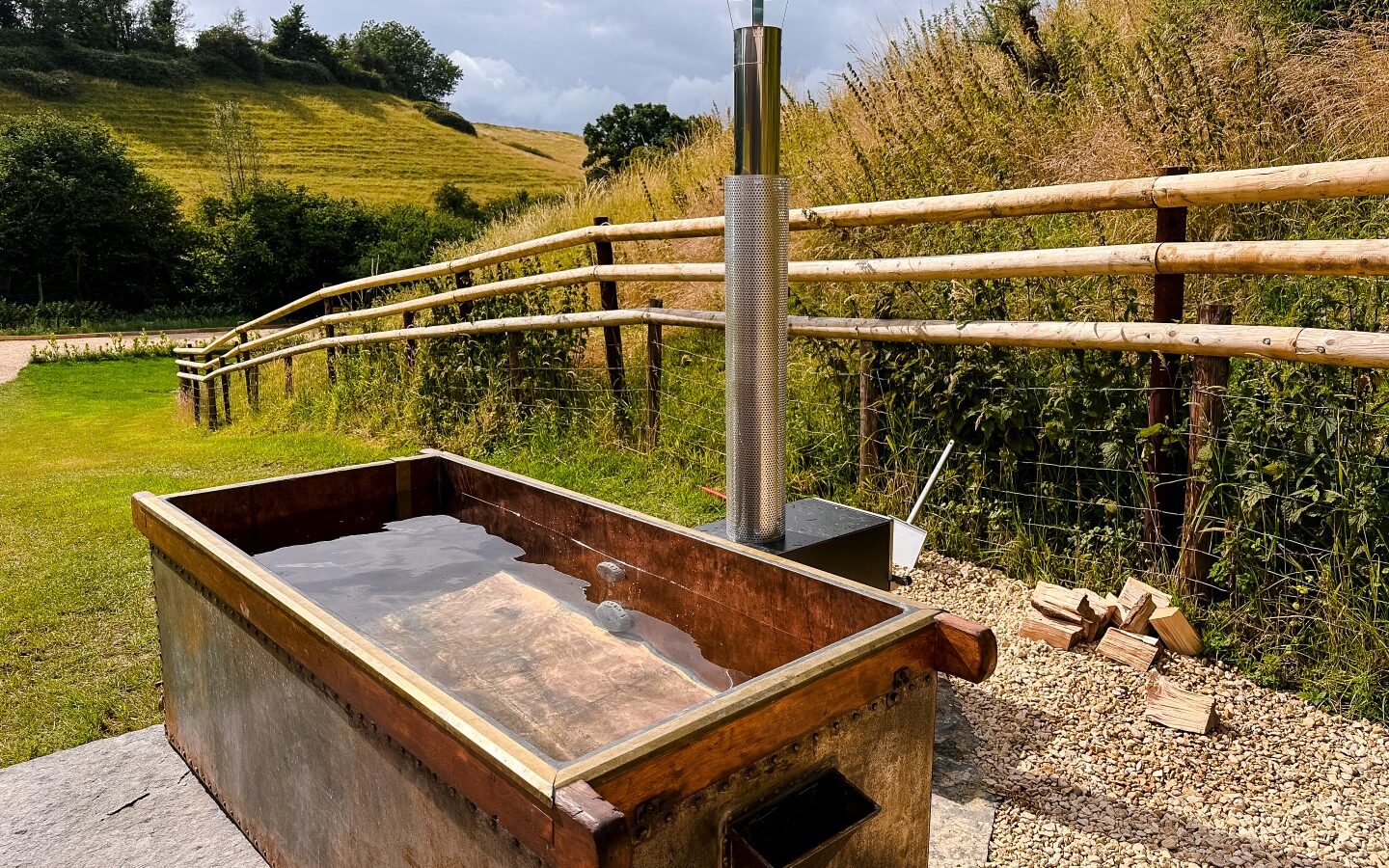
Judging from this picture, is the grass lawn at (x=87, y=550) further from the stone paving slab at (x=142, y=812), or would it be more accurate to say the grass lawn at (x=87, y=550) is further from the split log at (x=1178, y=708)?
the split log at (x=1178, y=708)

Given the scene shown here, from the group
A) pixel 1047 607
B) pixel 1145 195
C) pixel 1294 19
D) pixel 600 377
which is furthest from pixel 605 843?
pixel 1294 19

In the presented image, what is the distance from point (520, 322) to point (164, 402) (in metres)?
9.59

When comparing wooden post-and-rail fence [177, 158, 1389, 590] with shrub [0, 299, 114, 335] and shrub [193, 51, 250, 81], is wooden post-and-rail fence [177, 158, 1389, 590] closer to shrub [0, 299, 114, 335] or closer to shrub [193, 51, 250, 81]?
shrub [0, 299, 114, 335]

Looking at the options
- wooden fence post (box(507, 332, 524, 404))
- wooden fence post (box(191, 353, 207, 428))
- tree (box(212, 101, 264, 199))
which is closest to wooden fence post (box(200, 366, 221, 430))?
wooden fence post (box(191, 353, 207, 428))

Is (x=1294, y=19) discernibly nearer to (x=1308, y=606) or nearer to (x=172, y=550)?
(x=1308, y=606)

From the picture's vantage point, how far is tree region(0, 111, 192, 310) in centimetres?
2583

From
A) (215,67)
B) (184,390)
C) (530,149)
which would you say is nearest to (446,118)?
(530,149)

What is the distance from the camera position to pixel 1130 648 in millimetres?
2834

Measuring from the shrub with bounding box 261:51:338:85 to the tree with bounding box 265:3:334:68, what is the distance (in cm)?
145

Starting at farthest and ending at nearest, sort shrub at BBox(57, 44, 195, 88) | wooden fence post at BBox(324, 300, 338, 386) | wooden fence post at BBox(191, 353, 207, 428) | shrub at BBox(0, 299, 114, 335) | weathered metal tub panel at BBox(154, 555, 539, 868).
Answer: shrub at BBox(57, 44, 195, 88)
shrub at BBox(0, 299, 114, 335)
wooden fence post at BBox(191, 353, 207, 428)
wooden fence post at BBox(324, 300, 338, 386)
weathered metal tub panel at BBox(154, 555, 539, 868)

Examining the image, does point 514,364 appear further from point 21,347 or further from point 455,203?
point 455,203

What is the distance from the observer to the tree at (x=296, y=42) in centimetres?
5112

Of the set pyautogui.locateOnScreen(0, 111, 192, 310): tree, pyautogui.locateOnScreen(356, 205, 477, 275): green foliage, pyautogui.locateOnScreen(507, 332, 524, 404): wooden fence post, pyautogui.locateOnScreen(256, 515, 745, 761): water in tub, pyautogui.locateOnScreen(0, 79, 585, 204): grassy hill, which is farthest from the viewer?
pyautogui.locateOnScreen(0, 79, 585, 204): grassy hill

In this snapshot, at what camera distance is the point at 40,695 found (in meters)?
3.09
